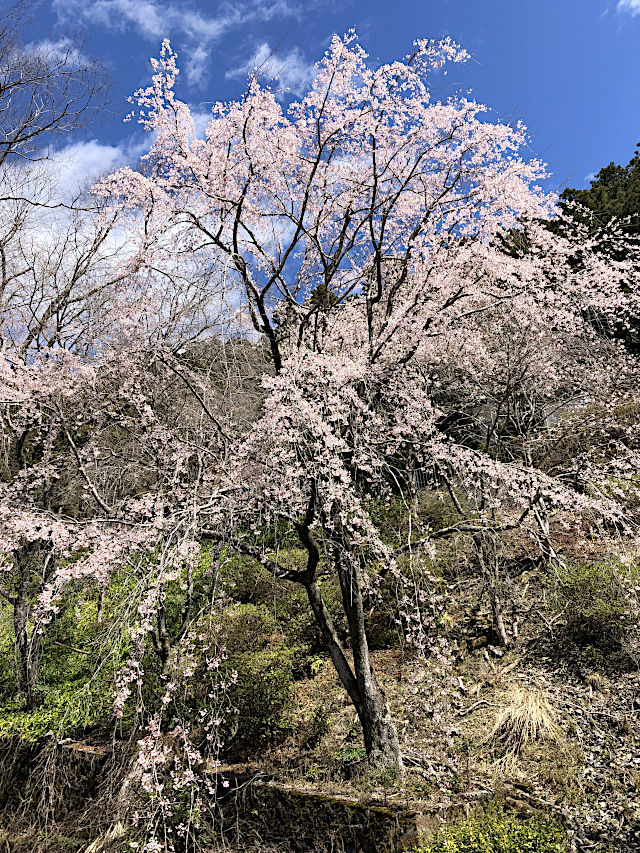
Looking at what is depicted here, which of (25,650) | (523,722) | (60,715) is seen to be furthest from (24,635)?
(523,722)

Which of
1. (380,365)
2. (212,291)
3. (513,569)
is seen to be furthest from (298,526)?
(513,569)

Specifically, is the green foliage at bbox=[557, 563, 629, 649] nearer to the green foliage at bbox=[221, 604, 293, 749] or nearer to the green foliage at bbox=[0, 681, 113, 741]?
the green foliage at bbox=[221, 604, 293, 749]

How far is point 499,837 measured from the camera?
9.86 feet

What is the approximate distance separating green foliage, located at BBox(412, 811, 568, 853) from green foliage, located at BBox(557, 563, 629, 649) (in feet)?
6.61

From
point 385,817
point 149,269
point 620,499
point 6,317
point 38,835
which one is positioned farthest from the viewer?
point 6,317

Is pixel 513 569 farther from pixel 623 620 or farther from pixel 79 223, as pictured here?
pixel 79 223

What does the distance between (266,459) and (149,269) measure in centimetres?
243

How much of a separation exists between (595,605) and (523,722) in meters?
1.35

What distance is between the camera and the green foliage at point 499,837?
294 cm

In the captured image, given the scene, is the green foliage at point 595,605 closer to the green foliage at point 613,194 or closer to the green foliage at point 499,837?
the green foliage at point 499,837

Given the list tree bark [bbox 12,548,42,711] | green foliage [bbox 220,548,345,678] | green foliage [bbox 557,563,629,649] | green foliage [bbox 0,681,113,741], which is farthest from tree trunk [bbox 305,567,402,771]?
tree bark [bbox 12,548,42,711]

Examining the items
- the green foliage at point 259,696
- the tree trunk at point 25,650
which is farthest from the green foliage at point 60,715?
the green foliage at point 259,696

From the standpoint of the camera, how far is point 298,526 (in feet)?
14.1

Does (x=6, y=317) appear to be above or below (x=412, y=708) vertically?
above
